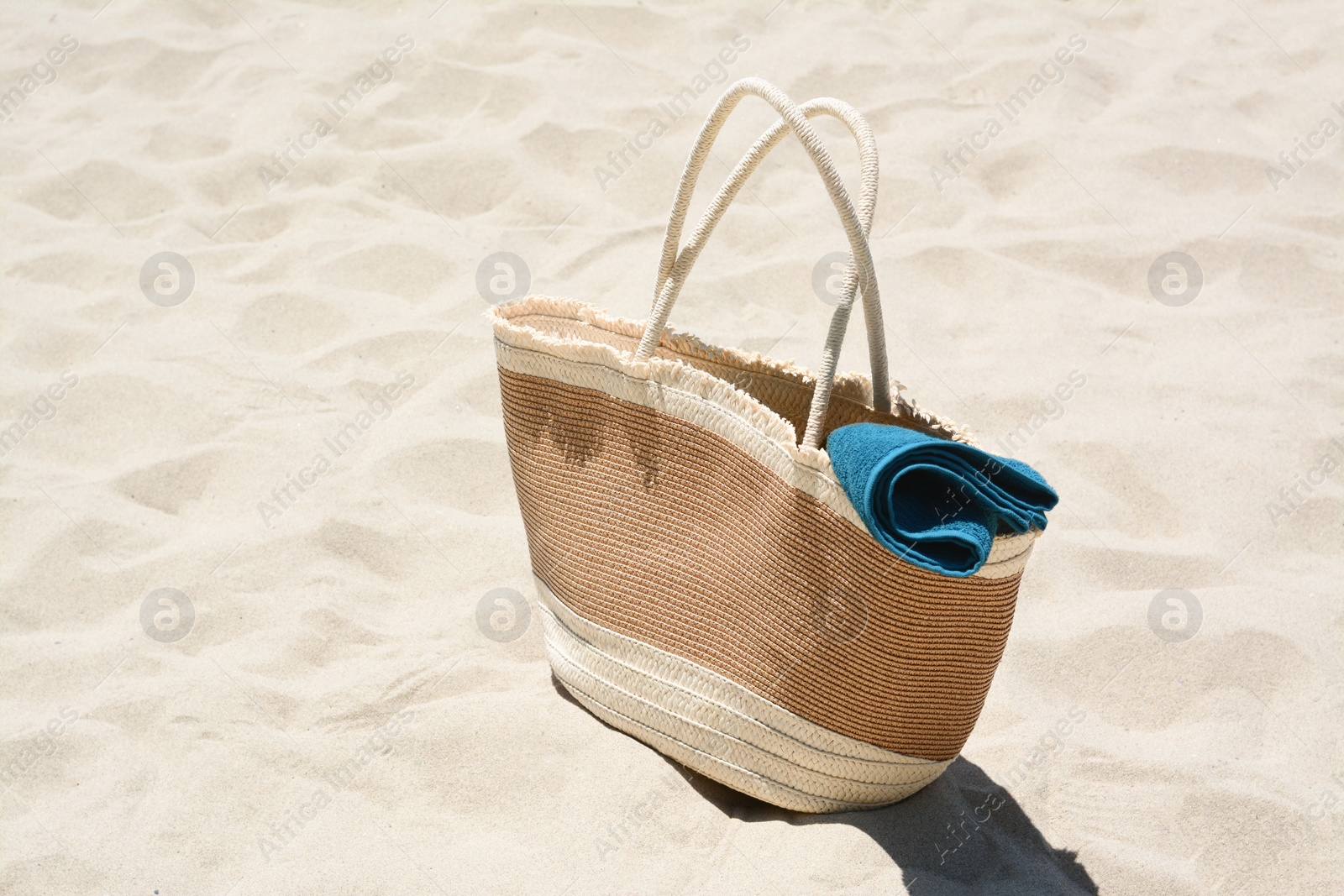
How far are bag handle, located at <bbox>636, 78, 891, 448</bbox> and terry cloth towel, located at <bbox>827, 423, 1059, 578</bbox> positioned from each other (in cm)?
13

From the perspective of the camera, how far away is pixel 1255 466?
2572 mm

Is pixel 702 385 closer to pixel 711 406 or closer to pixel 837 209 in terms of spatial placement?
pixel 711 406

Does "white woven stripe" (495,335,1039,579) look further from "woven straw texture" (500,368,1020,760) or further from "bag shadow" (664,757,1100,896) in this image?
"bag shadow" (664,757,1100,896)

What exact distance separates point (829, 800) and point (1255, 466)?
1510 millimetres

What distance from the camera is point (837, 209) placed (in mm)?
1543

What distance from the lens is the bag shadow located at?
163 centimetres

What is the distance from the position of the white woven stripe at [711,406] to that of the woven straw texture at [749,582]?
18 mm

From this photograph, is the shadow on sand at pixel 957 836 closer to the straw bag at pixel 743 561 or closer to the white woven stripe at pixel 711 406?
the straw bag at pixel 743 561

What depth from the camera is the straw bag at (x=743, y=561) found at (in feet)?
4.97

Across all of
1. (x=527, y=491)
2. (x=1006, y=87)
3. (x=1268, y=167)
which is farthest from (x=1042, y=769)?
(x=1006, y=87)

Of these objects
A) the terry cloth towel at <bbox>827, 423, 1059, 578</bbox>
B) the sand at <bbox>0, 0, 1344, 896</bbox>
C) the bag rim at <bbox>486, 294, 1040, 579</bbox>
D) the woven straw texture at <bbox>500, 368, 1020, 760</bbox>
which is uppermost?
the terry cloth towel at <bbox>827, 423, 1059, 578</bbox>

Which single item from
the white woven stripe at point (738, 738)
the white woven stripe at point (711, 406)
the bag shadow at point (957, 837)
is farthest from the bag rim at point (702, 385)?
the bag shadow at point (957, 837)

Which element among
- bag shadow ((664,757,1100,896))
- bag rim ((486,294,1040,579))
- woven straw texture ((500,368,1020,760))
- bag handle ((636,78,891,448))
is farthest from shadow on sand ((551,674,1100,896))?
bag handle ((636,78,891,448))

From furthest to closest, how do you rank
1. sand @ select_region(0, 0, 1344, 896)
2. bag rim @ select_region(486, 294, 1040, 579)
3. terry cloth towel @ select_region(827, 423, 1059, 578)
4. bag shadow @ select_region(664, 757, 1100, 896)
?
sand @ select_region(0, 0, 1344, 896)
bag shadow @ select_region(664, 757, 1100, 896)
bag rim @ select_region(486, 294, 1040, 579)
terry cloth towel @ select_region(827, 423, 1059, 578)
